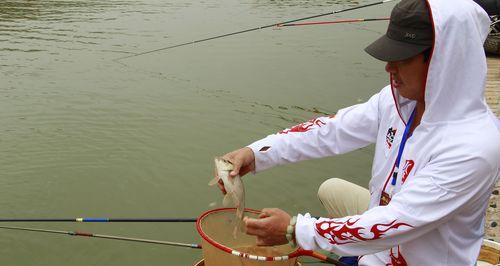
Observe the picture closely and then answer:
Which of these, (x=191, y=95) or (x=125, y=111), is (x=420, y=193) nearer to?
(x=125, y=111)

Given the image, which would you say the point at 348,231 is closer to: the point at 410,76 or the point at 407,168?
the point at 407,168

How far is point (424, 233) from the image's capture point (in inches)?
84.6

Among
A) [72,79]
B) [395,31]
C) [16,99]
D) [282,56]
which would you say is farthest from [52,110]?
[395,31]

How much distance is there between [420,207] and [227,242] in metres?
1.20

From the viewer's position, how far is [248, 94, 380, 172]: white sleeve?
2.84 m

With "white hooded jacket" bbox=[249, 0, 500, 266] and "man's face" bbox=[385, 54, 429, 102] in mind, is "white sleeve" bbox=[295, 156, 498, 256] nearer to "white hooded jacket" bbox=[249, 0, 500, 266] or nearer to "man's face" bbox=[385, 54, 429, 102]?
"white hooded jacket" bbox=[249, 0, 500, 266]

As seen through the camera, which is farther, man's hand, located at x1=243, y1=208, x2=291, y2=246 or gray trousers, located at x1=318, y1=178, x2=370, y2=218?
gray trousers, located at x1=318, y1=178, x2=370, y2=218

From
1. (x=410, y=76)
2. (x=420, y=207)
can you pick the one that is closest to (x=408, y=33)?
(x=410, y=76)

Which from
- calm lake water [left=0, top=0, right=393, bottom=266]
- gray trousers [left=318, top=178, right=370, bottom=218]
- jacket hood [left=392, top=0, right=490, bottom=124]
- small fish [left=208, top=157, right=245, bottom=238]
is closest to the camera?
jacket hood [left=392, top=0, right=490, bottom=124]

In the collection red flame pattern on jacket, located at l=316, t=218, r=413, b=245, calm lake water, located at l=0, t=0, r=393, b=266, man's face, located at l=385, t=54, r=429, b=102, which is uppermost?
man's face, located at l=385, t=54, r=429, b=102

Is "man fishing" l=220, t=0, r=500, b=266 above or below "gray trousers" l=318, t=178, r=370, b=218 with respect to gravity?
above

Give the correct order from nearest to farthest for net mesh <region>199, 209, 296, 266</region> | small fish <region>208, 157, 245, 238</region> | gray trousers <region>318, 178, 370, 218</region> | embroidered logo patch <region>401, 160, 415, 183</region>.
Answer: embroidered logo patch <region>401, 160, 415, 183</region>, net mesh <region>199, 209, 296, 266</region>, small fish <region>208, 157, 245, 238</region>, gray trousers <region>318, 178, 370, 218</region>

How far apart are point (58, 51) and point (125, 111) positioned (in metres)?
4.44

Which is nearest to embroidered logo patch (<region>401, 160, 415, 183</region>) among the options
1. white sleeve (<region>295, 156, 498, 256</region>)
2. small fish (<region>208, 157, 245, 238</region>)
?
white sleeve (<region>295, 156, 498, 256</region>)
